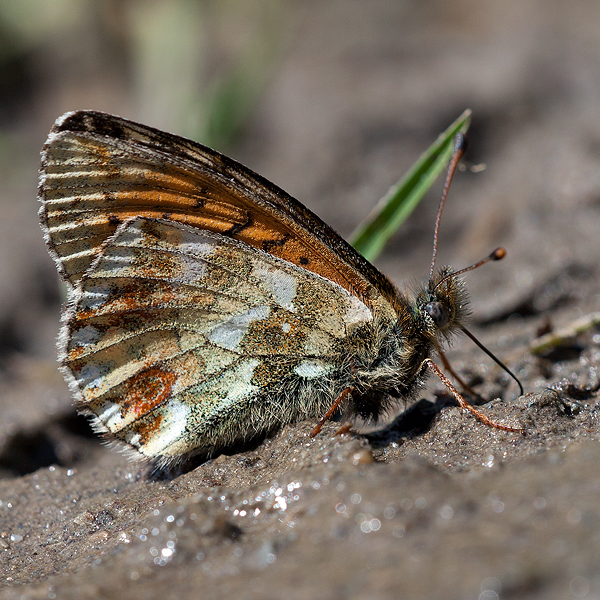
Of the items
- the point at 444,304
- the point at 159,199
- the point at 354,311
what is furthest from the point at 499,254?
the point at 159,199

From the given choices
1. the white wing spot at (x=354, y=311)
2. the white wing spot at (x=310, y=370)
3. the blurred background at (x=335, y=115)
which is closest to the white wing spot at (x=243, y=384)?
the white wing spot at (x=310, y=370)

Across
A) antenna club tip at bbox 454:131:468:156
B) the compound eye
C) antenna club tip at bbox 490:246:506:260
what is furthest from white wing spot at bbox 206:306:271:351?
antenna club tip at bbox 454:131:468:156

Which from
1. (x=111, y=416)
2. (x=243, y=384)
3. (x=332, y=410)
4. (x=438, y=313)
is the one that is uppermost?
(x=438, y=313)

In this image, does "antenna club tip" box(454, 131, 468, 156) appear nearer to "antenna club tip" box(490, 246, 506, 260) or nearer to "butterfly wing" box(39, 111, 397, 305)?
"antenna club tip" box(490, 246, 506, 260)

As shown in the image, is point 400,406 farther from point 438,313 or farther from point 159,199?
point 159,199

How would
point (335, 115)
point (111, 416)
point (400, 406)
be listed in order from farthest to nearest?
point (335, 115) < point (400, 406) < point (111, 416)

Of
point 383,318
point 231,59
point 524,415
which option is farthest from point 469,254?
point 231,59

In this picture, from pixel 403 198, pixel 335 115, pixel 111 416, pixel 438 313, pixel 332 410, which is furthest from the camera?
pixel 335 115

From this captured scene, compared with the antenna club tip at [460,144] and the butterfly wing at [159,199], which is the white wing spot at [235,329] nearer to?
the butterfly wing at [159,199]
